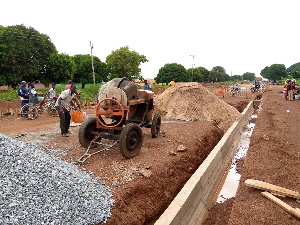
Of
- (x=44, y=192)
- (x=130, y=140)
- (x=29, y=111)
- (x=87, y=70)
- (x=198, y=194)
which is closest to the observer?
(x=44, y=192)

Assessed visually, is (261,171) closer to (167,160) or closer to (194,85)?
(167,160)

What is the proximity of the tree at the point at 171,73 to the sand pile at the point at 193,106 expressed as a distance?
2170 inches

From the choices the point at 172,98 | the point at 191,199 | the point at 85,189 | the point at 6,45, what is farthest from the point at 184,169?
the point at 6,45

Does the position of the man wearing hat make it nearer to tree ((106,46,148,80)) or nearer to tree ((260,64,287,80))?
tree ((106,46,148,80))

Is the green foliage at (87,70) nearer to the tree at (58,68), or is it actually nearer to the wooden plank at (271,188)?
the tree at (58,68)

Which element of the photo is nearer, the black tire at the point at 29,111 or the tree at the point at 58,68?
the black tire at the point at 29,111

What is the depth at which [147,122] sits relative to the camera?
26.3 feet

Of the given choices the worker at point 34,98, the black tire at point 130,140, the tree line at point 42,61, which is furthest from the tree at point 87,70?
the black tire at point 130,140

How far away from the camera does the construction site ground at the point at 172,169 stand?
4.42 metres

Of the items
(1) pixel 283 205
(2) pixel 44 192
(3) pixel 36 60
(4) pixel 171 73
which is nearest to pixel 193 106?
(1) pixel 283 205

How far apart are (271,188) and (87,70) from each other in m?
50.1

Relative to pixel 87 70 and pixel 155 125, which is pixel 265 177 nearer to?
pixel 155 125

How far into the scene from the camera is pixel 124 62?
137 ft

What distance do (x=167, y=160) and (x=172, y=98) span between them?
8115mm
